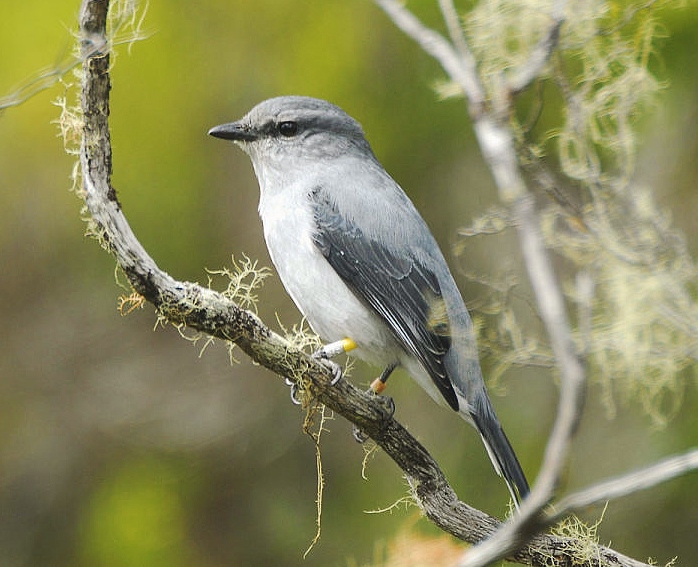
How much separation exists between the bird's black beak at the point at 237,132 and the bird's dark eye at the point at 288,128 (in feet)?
0.27

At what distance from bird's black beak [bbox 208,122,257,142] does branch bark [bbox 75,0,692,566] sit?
94 centimetres

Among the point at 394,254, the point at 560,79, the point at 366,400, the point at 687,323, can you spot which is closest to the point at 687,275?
the point at 687,323

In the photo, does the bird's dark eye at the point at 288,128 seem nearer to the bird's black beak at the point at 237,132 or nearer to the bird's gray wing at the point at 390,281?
the bird's black beak at the point at 237,132

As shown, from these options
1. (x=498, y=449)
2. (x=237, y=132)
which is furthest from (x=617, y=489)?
(x=237, y=132)

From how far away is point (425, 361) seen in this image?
2.31 m

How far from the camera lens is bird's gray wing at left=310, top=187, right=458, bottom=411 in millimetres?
2350

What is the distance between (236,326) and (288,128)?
1.09m

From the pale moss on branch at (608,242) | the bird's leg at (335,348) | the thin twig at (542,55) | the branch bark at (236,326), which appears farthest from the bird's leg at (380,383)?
the thin twig at (542,55)

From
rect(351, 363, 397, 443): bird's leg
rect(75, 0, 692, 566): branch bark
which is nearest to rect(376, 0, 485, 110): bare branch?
rect(75, 0, 692, 566): branch bark

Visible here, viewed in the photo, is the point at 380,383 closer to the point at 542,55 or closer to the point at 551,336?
the point at 542,55

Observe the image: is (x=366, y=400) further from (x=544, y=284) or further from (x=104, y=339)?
(x=104, y=339)

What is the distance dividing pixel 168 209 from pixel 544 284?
2.46 metres

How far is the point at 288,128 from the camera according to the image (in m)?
2.73

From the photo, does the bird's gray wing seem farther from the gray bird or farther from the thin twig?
the thin twig
